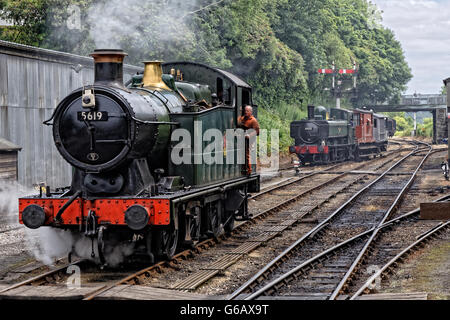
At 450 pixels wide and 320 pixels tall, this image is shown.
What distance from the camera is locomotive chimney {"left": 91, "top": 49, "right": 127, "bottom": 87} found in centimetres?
970

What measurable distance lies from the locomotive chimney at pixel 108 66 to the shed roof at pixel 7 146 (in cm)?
601

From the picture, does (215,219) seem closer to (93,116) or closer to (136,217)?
(136,217)

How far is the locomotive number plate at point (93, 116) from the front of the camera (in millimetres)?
9445

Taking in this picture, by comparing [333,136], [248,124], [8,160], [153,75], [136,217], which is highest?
[153,75]

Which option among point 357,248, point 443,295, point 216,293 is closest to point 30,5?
point 357,248

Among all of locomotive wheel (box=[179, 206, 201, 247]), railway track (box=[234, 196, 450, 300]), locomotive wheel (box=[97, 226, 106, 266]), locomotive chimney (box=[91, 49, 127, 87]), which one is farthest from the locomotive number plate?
railway track (box=[234, 196, 450, 300])

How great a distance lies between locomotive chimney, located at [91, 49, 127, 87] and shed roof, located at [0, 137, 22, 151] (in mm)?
6011

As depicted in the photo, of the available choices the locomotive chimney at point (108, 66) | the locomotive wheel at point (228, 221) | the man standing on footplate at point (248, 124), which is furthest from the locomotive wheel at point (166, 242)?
the man standing on footplate at point (248, 124)

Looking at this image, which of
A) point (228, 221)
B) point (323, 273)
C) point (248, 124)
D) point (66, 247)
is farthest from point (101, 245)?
point (248, 124)

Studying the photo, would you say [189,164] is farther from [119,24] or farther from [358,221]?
[119,24]

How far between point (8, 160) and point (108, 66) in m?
6.49

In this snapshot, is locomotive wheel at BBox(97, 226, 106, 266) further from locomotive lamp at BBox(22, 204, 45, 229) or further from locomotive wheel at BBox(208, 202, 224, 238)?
locomotive wheel at BBox(208, 202, 224, 238)

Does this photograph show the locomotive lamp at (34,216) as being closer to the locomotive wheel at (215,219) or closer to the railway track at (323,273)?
the railway track at (323,273)

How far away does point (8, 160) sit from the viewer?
1529 centimetres
